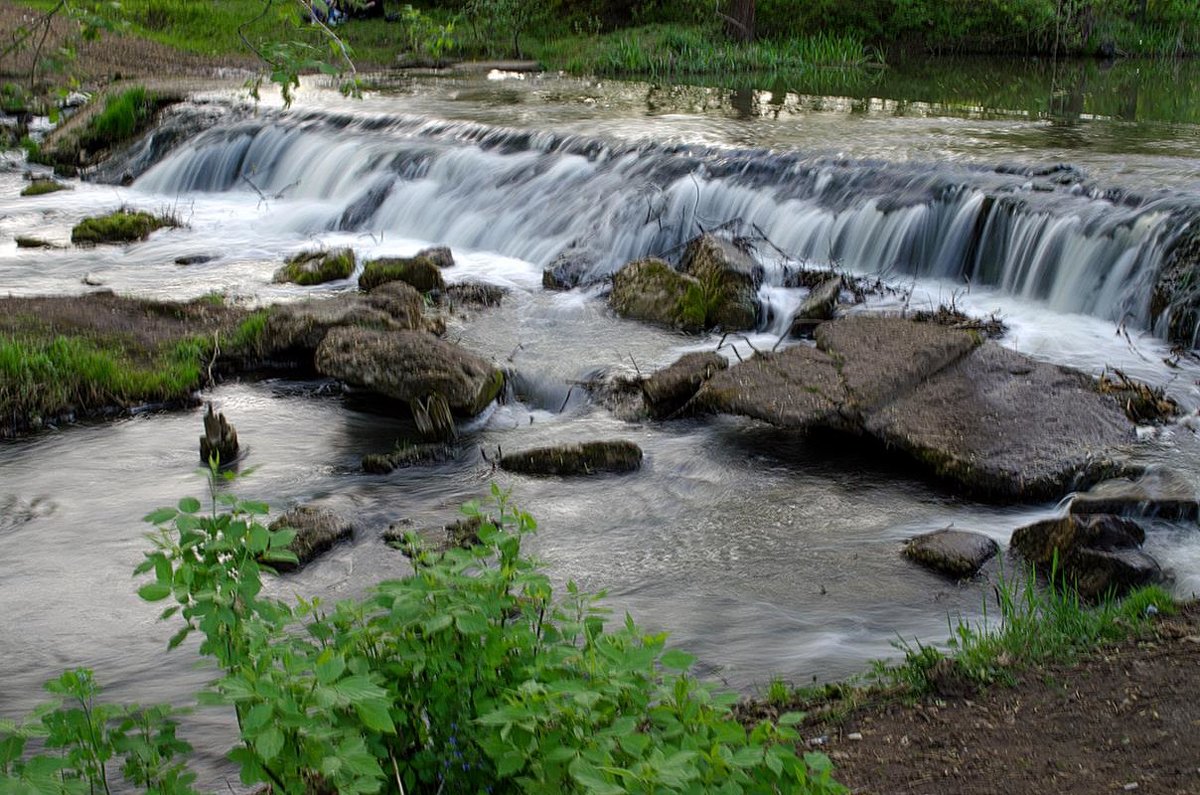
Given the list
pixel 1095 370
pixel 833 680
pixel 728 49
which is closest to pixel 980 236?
pixel 1095 370

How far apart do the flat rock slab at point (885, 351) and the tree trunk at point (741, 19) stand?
70.6ft

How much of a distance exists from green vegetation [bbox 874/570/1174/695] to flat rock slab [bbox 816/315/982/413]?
2645mm

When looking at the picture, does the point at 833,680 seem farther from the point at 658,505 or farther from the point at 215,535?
the point at 215,535

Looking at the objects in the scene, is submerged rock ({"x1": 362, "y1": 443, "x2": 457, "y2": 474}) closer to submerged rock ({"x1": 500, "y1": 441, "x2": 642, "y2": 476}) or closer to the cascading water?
submerged rock ({"x1": 500, "y1": 441, "x2": 642, "y2": 476})

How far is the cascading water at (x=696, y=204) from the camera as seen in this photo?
10.6m

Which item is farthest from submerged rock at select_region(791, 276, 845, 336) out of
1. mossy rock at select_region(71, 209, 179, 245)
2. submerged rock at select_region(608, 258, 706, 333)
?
mossy rock at select_region(71, 209, 179, 245)

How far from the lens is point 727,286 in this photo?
1038 centimetres

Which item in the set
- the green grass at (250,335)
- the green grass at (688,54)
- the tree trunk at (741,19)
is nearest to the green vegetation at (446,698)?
the green grass at (250,335)

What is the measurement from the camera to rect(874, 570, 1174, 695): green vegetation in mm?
4496

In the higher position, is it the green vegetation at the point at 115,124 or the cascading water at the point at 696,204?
the green vegetation at the point at 115,124

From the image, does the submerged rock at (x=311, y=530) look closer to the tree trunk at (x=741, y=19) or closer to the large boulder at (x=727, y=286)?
the large boulder at (x=727, y=286)

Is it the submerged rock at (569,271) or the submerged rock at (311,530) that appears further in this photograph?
the submerged rock at (569,271)

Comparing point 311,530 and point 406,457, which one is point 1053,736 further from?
point 406,457

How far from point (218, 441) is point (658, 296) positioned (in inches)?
168
